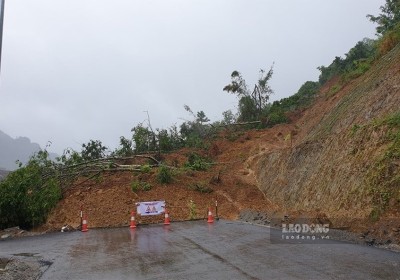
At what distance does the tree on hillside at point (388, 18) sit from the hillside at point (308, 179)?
7.85m

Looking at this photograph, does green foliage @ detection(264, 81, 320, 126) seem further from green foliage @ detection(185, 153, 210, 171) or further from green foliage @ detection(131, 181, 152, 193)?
green foliage @ detection(131, 181, 152, 193)

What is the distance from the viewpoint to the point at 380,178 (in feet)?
39.6

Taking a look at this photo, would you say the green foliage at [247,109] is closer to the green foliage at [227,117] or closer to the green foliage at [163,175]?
the green foliage at [227,117]

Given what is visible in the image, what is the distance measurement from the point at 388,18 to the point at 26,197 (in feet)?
114

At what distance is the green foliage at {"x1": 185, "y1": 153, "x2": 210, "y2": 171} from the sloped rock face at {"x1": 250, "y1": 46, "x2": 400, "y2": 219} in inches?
158

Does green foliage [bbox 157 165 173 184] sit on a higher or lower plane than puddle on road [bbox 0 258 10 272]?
higher

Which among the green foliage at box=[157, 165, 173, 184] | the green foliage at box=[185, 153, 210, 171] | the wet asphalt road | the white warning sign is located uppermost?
the green foliage at box=[185, 153, 210, 171]

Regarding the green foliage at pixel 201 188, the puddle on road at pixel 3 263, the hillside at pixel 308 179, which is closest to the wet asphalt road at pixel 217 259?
the puddle on road at pixel 3 263

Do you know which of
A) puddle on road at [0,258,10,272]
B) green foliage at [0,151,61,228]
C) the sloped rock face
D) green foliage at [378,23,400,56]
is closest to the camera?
puddle on road at [0,258,10,272]

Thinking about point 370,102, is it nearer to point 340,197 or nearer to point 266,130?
point 340,197

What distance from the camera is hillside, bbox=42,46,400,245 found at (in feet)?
40.3

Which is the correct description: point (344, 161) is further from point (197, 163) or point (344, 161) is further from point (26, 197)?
point (26, 197)

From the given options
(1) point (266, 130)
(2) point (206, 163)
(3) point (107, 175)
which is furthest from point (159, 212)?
(1) point (266, 130)

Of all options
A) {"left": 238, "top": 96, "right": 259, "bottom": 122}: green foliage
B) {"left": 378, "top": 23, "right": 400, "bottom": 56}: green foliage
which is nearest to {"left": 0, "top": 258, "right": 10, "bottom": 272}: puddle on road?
{"left": 378, "top": 23, "right": 400, "bottom": 56}: green foliage
